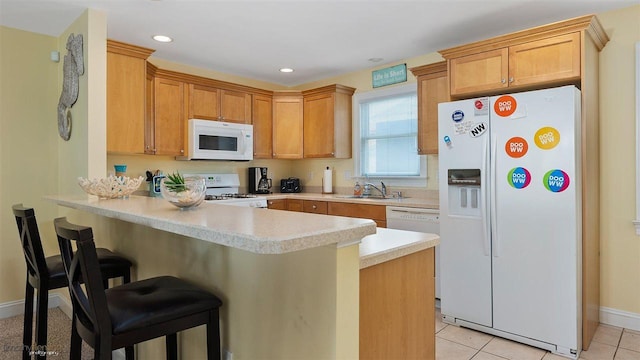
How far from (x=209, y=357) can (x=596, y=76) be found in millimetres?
3179

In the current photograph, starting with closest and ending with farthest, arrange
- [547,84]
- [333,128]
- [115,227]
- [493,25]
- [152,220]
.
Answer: [152,220] < [115,227] < [547,84] < [493,25] < [333,128]

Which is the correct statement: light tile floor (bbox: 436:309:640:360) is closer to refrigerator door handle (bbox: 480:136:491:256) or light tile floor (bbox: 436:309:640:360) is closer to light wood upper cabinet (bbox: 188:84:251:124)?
refrigerator door handle (bbox: 480:136:491:256)

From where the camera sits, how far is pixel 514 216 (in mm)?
2631

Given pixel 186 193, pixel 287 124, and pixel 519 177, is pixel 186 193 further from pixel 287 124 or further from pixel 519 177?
pixel 287 124

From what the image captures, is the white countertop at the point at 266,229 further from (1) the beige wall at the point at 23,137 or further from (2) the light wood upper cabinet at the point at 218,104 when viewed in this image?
(2) the light wood upper cabinet at the point at 218,104

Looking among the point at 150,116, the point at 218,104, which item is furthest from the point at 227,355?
the point at 218,104

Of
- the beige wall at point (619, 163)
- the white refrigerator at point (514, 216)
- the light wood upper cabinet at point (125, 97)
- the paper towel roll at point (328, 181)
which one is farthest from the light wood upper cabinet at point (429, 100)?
the light wood upper cabinet at point (125, 97)

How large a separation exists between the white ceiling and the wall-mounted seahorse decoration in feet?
0.69

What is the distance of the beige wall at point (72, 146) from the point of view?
2.82 metres

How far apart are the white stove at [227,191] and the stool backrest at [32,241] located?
2.18 meters

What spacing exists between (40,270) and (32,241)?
5.9 inches

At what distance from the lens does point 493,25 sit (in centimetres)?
317

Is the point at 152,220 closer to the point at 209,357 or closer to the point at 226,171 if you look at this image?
the point at 209,357

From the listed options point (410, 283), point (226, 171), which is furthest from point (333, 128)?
point (410, 283)
